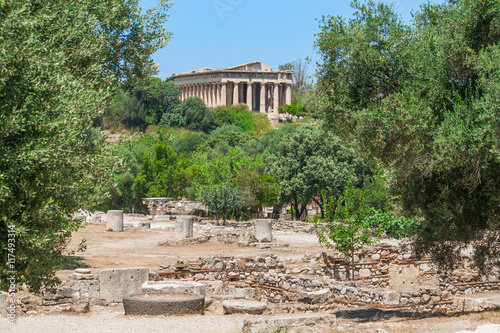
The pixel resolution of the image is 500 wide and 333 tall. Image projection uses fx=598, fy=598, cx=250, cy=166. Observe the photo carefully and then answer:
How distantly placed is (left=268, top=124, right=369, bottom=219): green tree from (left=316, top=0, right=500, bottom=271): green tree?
96.0 ft

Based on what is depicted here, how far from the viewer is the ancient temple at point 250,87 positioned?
362 ft

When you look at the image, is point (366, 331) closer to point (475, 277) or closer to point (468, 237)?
point (468, 237)

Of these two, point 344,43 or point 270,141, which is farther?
point 270,141

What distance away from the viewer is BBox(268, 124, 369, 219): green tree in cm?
4175

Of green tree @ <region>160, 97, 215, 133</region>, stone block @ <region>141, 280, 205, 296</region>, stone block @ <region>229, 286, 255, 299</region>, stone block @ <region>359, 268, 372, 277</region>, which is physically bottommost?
stone block @ <region>229, 286, 255, 299</region>

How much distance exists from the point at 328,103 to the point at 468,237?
3703 millimetres

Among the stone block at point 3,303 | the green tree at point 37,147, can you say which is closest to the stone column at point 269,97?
the stone block at point 3,303

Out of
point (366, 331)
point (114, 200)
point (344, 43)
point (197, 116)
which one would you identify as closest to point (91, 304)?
point (366, 331)

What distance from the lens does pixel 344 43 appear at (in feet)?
39.1

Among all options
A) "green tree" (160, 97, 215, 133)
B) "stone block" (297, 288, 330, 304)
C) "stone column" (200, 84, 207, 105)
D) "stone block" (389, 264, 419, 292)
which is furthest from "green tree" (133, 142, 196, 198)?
"stone column" (200, 84, 207, 105)

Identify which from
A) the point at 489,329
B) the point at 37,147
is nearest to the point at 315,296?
the point at 489,329

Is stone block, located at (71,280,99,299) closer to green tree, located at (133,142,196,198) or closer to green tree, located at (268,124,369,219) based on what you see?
green tree, located at (268,124,369,219)

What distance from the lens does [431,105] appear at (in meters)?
10.6

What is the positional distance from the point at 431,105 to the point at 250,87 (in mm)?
101582
